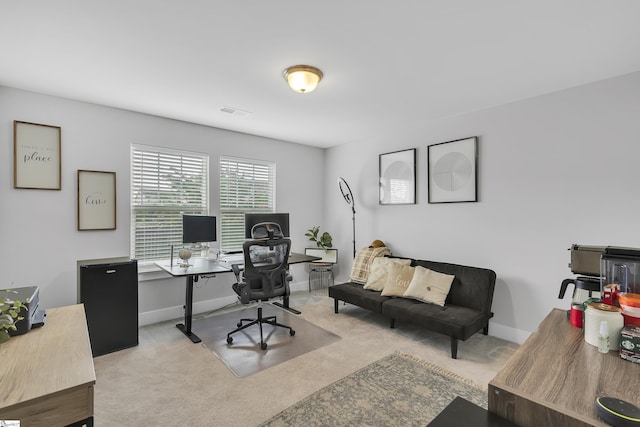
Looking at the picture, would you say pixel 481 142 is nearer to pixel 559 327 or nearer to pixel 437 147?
pixel 437 147

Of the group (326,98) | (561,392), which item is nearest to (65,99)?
(326,98)

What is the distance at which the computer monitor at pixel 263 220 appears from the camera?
405 centimetres

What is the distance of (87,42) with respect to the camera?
2084 millimetres

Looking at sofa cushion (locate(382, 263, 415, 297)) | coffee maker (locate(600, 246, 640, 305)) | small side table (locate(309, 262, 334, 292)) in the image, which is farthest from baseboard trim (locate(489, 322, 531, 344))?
small side table (locate(309, 262, 334, 292))

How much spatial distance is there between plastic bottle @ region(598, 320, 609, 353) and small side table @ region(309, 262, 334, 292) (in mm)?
3841

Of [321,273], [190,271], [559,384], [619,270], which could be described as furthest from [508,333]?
[190,271]

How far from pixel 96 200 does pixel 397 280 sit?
3516 millimetres

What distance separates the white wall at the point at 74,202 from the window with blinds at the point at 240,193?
0.16 meters

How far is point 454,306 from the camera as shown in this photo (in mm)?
3289

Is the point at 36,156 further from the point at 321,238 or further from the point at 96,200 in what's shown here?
the point at 321,238

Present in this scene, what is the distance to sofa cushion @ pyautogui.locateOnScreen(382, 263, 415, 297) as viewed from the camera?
3.55 metres

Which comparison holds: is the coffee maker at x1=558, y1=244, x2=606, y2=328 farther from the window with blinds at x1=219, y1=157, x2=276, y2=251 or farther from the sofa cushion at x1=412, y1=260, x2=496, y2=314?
the window with blinds at x1=219, y1=157, x2=276, y2=251

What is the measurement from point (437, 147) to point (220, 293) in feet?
11.5

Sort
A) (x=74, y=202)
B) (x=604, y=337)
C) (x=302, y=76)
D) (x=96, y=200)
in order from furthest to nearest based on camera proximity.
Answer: (x=96, y=200), (x=74, y=202), (x=302, y=76), (x=604, y=337)
